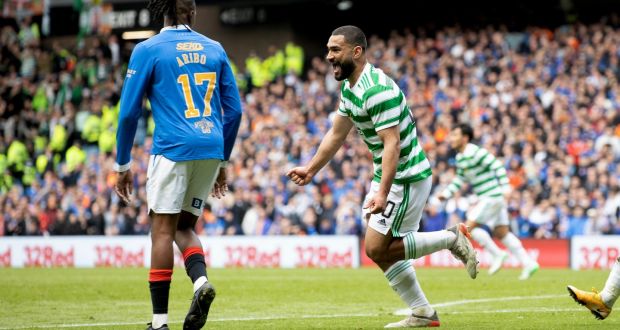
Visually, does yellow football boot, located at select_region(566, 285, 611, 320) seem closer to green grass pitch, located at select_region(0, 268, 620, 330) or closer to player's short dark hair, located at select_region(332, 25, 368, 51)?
green grass pitch, located at select_region(0, 268, 620, 330)

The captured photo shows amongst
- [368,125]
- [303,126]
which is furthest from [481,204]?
[303,126]

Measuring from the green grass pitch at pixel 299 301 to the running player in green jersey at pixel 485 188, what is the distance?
44cm

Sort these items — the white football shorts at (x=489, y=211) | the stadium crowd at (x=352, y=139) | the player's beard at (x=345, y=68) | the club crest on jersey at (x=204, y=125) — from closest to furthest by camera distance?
1. the club crest on jersey at (x=204, y=125)
2. the player's beard at (x=345, y=68)
3. the white football shorts at (x=489, y=211)
4. the stadium crowd at (x=352, y=139)

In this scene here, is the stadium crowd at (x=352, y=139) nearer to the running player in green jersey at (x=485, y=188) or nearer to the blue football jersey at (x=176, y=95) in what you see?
the running player in green jersey at (x=485, y=188)

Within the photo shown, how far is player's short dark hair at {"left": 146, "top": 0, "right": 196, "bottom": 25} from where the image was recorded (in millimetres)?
8341

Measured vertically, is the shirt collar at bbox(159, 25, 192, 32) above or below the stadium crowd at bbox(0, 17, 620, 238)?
above

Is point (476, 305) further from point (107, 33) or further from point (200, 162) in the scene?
point (107, 33)

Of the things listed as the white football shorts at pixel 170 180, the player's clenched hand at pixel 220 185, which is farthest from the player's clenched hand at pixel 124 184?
the player's clenched hand at pixel 220 185

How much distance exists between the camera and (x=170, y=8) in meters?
8.36

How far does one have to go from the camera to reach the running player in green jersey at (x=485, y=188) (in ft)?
55.1

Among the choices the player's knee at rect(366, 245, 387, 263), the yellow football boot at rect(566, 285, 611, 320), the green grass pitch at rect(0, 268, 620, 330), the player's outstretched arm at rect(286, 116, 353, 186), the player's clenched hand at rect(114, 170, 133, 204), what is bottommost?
the green grass pitch at rect(0, 268, 620, 330)

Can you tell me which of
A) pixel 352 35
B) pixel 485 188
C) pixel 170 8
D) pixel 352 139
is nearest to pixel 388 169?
pixel 352 35

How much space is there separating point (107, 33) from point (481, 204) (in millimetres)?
19752

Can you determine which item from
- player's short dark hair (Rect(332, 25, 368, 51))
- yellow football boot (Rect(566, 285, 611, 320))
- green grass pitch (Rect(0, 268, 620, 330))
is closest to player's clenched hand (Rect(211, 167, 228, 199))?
green grass pitch (Rect(0, 268, 620, 330))
